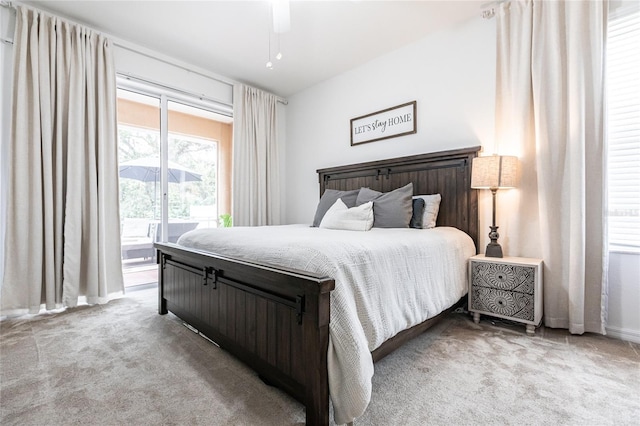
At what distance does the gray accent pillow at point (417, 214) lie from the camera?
270 centimetres

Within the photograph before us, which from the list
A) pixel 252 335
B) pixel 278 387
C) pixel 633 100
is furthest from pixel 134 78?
pixel 633 100

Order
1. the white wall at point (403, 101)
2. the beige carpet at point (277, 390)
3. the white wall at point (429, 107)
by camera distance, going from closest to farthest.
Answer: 1. the beige carpet at point (277, 390)
2. the white wall at point (429, 107)
3. the white wall at point (403, 101)

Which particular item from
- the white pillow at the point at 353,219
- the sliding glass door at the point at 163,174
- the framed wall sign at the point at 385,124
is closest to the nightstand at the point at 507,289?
the white pillow at the point at 353,219

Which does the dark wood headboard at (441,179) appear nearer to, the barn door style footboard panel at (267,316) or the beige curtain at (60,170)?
the barn door style footboard panel at (267,316)

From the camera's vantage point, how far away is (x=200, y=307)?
81.7 inches

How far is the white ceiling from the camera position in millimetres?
2648

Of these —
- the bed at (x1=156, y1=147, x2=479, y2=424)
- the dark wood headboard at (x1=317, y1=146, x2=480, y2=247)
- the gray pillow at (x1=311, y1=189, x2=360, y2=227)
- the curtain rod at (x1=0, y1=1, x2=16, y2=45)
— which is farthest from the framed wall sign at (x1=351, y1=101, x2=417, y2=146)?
the curtain rod at (x1=0, y1=1, x2=16, y2=45)

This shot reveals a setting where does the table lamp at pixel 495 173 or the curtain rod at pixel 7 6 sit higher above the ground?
the curtain rod at pixel 7 6

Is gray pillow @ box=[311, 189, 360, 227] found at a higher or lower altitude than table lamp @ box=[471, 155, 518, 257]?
lower

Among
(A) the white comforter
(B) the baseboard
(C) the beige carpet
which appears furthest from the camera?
(B) the baseboard

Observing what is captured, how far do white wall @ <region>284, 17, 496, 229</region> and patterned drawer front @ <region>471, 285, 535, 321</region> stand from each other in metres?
1.37

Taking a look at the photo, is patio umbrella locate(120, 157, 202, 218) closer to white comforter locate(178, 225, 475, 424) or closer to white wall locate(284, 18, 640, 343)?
white wall locate(284, 18, 640, 343)

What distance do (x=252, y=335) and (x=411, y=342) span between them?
1.10 meters

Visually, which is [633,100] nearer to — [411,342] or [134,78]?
[411,342]
